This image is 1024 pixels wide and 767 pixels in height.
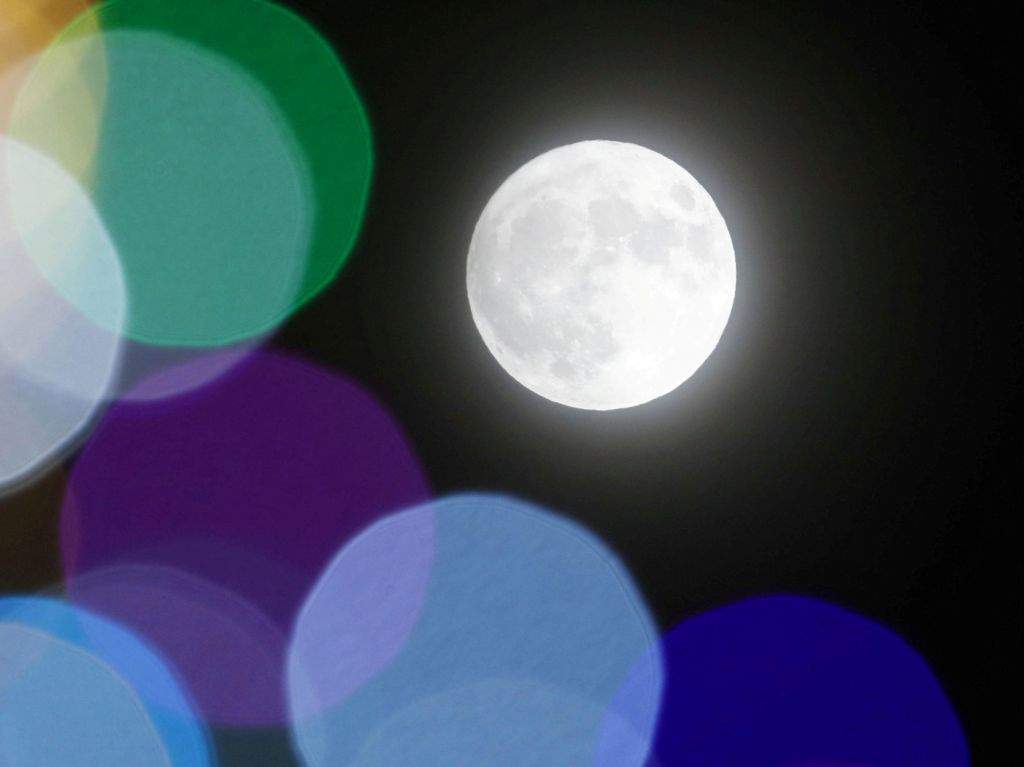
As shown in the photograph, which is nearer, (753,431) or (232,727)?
(753,431)

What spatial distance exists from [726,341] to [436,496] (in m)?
2.53

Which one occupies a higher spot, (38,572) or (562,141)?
(562,141)

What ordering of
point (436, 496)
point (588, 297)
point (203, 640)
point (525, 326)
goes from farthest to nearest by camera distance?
1. point (203, 640)
2. point (436, 496)
3. point (525, 326)
4. point (588, 297)

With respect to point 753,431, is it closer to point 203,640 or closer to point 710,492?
point 710,492

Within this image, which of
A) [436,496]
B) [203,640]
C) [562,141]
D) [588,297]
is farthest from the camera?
[203,640]

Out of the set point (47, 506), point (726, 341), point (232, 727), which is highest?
point (726, 341)

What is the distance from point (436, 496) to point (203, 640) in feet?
8.23

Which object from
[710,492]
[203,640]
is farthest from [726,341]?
[203,640]

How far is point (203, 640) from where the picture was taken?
6.36m

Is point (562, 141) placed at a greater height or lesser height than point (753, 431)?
greater

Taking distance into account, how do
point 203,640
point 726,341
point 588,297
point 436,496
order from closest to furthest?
point 588,297 → point 726,341 → point 436,496 → point 203,640

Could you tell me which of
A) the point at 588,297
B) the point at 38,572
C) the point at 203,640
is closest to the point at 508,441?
the point at 588,297

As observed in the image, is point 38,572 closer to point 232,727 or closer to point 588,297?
point 232,727

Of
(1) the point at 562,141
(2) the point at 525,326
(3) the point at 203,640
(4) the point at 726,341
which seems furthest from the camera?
(3) the point at 203,640
